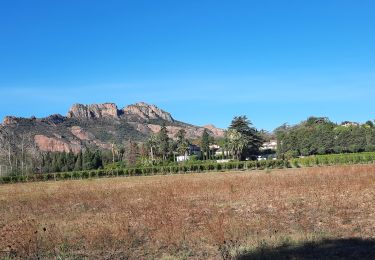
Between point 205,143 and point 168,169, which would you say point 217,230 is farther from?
point 205,143

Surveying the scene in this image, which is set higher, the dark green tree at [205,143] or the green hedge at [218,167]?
the dark green tree at [205,143]

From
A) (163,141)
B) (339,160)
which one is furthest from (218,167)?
(163,141)

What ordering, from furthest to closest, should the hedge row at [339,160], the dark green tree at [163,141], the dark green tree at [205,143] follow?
the dark green tree at [205,143] → the dark green tree at [163,141] → the hedge row at [339,160]

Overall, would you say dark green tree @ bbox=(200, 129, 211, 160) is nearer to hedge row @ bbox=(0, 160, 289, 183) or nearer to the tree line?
the tree line

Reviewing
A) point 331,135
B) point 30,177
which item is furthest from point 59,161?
point 331,135

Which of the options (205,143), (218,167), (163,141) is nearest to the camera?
(218,167)

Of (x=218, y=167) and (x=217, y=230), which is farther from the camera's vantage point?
(x=218, y=167)

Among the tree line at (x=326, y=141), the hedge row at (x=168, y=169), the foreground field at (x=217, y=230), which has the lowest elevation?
the foreground field at (x=217, y=230)

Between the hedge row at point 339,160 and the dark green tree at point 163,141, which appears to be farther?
the dark green tree at point 163,141

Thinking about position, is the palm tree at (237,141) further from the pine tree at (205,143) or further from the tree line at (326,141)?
the pine tree at (205,143)

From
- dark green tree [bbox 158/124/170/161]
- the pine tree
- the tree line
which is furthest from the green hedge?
the pine tree

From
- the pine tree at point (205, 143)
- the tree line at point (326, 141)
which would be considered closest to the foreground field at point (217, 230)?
the tree line at point (326, 141)

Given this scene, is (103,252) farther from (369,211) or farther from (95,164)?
(95,164)

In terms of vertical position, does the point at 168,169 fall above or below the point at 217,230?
above
